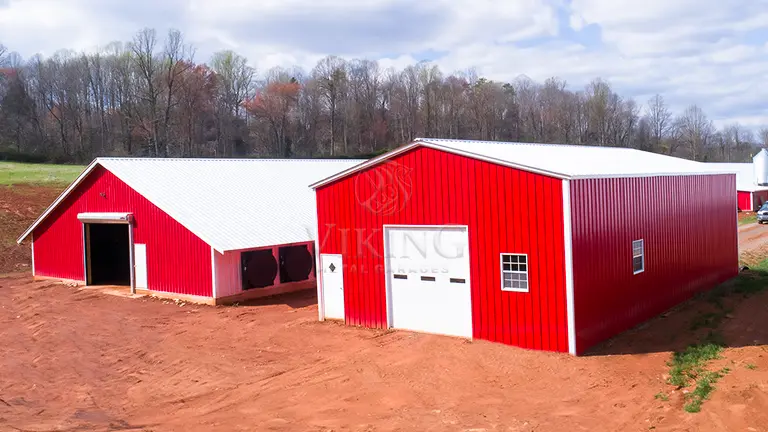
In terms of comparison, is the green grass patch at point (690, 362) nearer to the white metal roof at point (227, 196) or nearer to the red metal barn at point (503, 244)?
the red metal barn at point (503, 244)

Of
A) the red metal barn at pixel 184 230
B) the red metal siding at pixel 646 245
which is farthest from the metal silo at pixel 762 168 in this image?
the red metal barn at pixel 184 230

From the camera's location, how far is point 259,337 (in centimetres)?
1795

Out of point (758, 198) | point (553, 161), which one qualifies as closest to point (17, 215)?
A: point (553, 161)

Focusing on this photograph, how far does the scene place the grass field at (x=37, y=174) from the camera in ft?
170

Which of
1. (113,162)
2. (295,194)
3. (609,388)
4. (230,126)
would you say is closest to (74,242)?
(113,162)

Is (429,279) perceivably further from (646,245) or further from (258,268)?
(258,268)

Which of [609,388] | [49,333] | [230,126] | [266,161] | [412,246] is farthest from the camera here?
[230,126]

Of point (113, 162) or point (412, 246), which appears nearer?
point (412, 246)

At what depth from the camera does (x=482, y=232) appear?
619 inches

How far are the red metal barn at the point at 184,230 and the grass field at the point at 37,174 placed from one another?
2366cm

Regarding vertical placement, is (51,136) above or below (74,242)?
above

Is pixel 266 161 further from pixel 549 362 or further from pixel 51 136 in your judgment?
pixel 51 136

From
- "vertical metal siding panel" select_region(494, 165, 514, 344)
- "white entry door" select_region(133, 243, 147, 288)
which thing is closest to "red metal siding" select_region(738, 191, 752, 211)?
"vertical metal siding panel" select_region(494, 165, 514, 344)

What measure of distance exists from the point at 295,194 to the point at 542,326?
1699 centimetres
